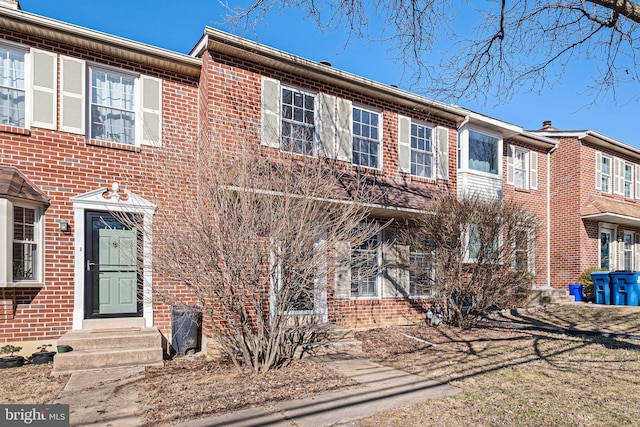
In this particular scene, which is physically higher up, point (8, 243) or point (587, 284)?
point (8, 243)

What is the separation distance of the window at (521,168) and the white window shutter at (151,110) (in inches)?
477

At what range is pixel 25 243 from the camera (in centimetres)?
706

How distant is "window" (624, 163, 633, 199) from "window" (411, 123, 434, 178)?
37.7 ft

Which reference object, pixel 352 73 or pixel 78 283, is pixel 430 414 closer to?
pixel 78 283

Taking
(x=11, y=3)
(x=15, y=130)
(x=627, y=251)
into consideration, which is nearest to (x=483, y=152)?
(x=627, y=251)

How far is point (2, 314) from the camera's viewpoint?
6859 millimetres

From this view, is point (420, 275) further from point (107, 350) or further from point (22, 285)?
point (22, 285)

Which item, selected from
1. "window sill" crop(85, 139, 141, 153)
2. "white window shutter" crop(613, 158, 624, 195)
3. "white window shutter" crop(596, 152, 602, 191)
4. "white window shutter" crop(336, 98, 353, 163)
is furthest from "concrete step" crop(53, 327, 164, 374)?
"white window shutter" crop(613, 158, 624, 195)

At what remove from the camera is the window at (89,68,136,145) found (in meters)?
7.91

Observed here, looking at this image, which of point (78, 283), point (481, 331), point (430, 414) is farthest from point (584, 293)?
point (78, 283)

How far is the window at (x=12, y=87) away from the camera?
23.6 feet

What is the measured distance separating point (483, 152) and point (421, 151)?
3682 mm

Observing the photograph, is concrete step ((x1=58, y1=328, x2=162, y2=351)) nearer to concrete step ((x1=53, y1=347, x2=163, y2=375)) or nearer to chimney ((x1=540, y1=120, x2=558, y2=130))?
concrete step ((x1=53, y1=347, x2=163, y2=375))

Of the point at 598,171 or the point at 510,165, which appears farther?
the point at 598,171
